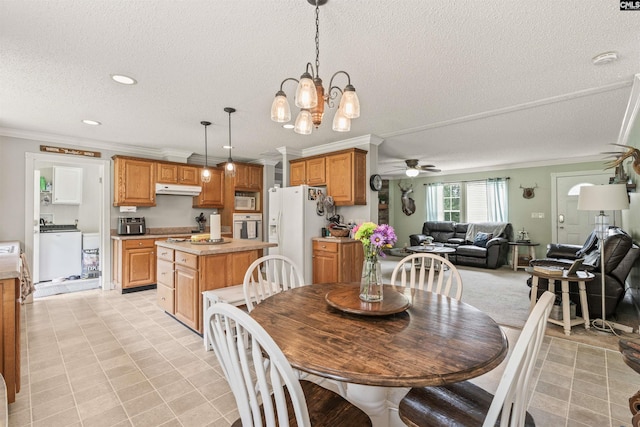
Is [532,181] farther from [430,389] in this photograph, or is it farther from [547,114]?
[430,389]

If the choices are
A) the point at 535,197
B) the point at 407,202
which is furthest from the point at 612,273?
the point at 407,202

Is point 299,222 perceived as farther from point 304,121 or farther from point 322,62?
point 304,121

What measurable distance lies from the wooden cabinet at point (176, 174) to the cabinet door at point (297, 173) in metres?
1.72

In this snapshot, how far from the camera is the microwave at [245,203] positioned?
589 centimetres

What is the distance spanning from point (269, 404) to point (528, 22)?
237cm

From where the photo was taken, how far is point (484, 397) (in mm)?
1229

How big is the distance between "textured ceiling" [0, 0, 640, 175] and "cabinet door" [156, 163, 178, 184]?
108 cm

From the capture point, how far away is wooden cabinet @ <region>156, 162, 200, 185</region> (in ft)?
16.4

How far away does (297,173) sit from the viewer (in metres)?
5.24

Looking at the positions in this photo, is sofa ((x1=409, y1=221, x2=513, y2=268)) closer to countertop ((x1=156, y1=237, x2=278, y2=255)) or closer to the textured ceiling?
the textured ceiling

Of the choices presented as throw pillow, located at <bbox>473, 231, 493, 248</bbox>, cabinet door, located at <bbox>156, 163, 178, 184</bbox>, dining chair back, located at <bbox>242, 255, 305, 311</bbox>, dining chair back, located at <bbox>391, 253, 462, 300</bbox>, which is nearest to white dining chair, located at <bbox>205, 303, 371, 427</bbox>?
dining chair back, located at <bbox>242, 255, 305, 311</bbox>

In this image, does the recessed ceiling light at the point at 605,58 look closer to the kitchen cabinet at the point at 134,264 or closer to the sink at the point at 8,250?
the sink at the point at 8,250

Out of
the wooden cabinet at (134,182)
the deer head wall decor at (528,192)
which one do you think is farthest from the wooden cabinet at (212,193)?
the deer head wall decor at (528,192)

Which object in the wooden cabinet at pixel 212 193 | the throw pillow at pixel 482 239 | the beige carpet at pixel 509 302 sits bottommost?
the beige carpet at pixel 509 302
